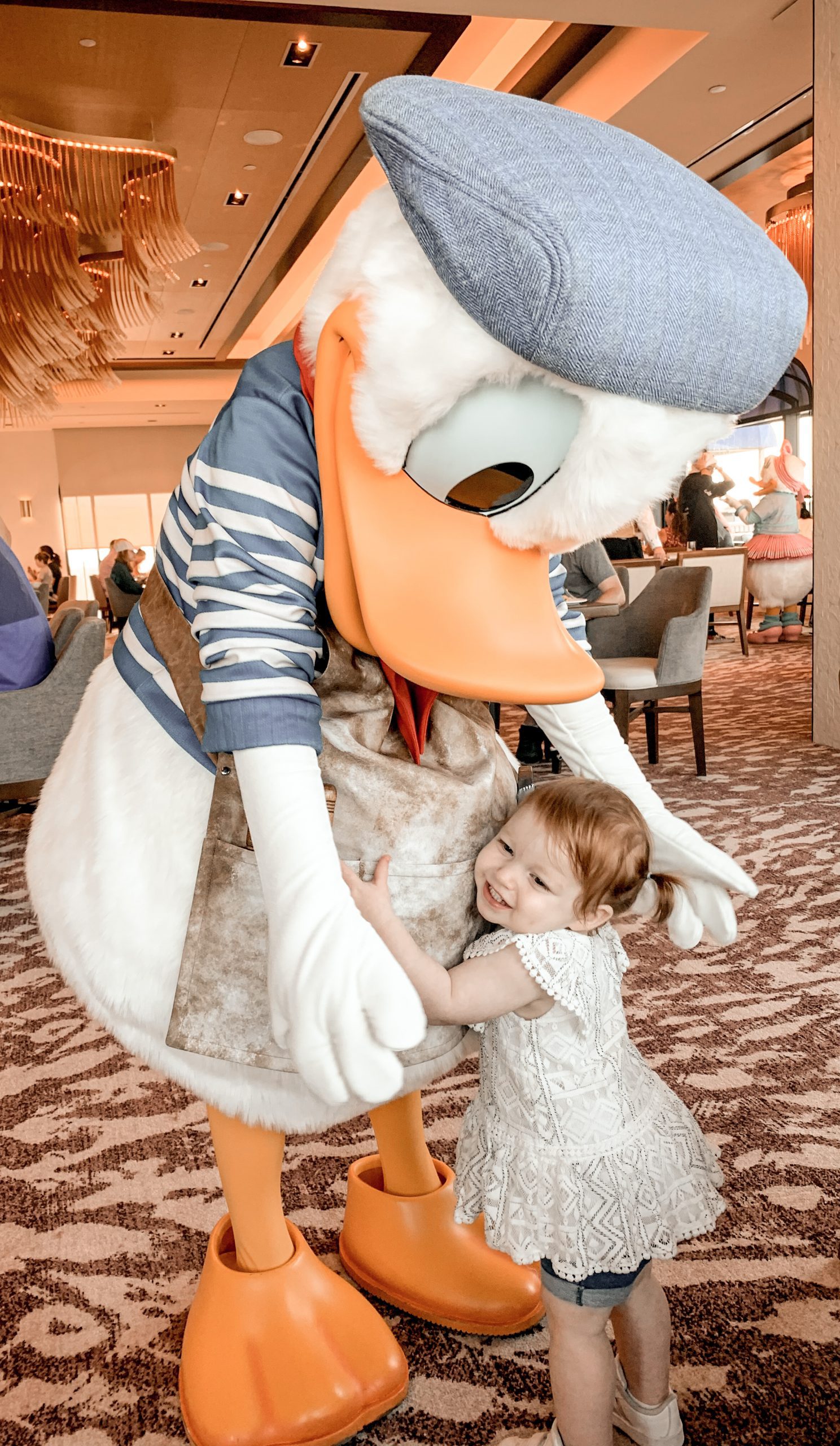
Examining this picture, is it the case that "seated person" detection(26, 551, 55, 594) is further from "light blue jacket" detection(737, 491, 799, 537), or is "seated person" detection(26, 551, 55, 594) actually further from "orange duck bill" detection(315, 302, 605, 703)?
"orange duck bill" detection(315, 302, 605, 703)

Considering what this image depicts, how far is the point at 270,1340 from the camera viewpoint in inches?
45.2

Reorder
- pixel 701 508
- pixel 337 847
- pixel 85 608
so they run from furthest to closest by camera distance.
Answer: pixel 701 508 → pixel 85 608 → pixel 337 847

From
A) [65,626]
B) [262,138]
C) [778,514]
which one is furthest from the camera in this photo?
[778,514]

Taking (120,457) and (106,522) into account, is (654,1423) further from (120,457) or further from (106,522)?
(106,522)

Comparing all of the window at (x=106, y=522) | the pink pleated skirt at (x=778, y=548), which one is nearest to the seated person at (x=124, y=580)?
the window at (x=106, y=522)

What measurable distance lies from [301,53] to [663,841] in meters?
5.53

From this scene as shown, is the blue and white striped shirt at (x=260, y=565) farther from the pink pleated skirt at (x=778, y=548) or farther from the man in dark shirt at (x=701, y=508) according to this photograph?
the man in dark shirt at (x=701, y=508)

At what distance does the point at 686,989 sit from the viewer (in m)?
2.32

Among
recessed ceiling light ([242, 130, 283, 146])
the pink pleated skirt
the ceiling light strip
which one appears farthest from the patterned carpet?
the pink pleated skirt

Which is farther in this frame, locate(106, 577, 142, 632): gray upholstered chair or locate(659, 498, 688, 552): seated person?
locate(106, 577, 142, 632): gray upholstered chair

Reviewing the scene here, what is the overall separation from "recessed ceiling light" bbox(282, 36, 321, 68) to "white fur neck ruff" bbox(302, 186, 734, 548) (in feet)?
17.2

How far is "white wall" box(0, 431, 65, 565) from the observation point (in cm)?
1750

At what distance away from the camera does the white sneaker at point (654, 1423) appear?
1.11 m

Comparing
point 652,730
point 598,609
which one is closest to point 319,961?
point 598,609
